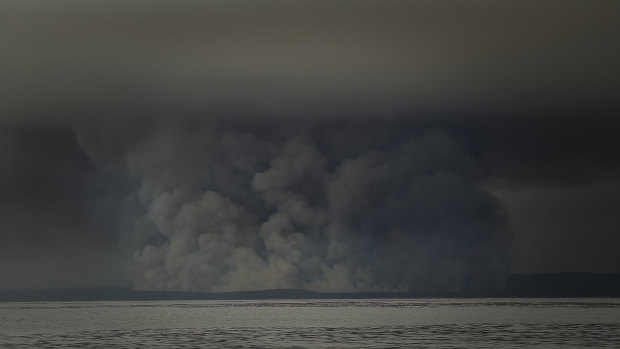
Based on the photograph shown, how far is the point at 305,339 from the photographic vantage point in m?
107

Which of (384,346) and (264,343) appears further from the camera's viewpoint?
(264,343)

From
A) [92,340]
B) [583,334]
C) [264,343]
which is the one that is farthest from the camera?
[583,334]

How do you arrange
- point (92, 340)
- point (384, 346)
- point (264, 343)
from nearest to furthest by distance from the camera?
point (384, 346) → point (264, 343) → point (92, 340)

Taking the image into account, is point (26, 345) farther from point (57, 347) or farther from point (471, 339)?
point (471, 339)

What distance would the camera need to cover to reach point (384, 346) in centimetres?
8906

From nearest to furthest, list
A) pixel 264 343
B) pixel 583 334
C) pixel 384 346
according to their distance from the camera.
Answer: pixel 384 346 → pixel 264 343 → pixel 583 334

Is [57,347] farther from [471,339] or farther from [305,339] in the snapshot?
[471,339]

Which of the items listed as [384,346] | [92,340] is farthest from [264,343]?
[92,340]

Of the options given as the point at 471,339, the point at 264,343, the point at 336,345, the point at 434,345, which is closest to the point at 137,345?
the point at 264,343

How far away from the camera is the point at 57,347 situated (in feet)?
298

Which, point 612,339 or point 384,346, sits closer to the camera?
point 384,346

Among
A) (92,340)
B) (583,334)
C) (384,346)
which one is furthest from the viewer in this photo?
(583,334)

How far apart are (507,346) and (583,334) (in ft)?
93.4

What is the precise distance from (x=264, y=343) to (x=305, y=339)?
10.9 meters
